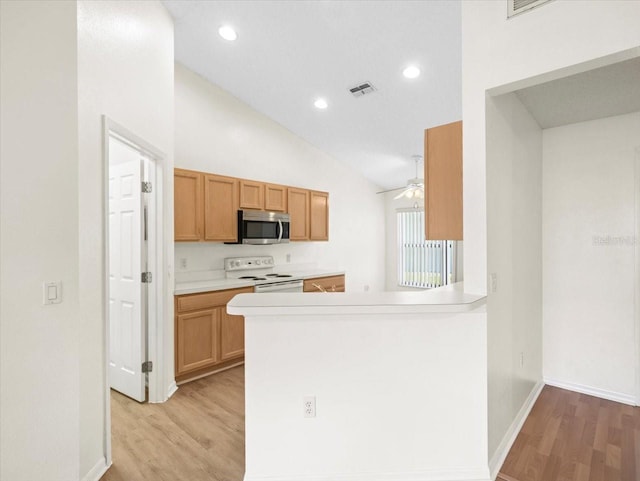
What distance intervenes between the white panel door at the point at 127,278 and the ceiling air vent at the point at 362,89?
2.24 metres

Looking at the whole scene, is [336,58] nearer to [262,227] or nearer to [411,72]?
[411,72]

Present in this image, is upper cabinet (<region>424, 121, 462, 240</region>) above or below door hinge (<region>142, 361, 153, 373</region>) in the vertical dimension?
above

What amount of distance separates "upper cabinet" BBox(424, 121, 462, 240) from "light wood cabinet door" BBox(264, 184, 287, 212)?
2.55 meters

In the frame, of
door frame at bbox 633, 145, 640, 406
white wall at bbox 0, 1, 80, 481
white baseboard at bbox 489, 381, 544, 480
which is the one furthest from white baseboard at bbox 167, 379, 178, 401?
door frame at bbox 633, 145, 640, 406

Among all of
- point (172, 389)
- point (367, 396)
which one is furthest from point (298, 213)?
point (367, 396)

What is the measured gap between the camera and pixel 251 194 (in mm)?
4176

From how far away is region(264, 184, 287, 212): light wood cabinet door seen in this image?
4375mm

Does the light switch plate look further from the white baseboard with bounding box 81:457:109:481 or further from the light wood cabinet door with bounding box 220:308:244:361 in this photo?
the light wood cabinet door with bounding box 220:308:244:361

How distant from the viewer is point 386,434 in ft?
5.86

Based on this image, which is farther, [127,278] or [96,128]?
[127,278]

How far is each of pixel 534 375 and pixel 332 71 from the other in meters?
3.32

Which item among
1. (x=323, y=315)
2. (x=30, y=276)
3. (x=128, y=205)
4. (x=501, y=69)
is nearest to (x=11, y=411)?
(x=30, y=276)

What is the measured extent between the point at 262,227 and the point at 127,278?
1.67 metres

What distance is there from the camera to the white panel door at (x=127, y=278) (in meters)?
2.80
